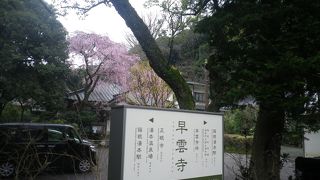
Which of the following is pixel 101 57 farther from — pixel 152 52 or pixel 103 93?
pixel 152 52

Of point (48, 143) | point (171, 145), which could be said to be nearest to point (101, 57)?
point (48, 143)

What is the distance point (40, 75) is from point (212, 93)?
8.79 m

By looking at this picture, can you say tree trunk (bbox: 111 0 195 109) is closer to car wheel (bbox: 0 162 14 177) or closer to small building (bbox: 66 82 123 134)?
car wheel (bbox: 0 162 14 177)

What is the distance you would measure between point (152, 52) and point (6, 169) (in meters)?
6.12

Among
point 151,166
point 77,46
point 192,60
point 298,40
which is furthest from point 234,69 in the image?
point 192,60

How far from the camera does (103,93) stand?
87.1 ft

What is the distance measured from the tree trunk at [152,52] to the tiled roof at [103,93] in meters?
18.0

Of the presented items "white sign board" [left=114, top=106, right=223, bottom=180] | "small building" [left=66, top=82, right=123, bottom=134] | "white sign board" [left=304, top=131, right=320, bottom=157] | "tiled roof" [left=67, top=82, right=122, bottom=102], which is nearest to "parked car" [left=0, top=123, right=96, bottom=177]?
"white sign board" [left=114, top=106, right=223, bottom=180]

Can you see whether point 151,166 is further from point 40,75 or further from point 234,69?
point 40,75

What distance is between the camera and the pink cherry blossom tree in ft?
72.3

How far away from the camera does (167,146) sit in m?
4.41

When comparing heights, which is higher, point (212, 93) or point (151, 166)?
point (212, 93)

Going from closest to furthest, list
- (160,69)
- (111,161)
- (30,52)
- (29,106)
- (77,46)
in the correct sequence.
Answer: (111,161) → (160,69) → (30,52) → (29,106) → (77,46)

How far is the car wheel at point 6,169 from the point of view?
10.1 meters
